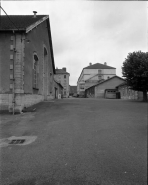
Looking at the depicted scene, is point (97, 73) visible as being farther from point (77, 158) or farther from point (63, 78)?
point (77, 158)

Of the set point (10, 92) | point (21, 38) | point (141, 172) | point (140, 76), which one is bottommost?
point (141, 172)

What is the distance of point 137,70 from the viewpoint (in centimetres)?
1917

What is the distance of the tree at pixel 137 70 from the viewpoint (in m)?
18.9

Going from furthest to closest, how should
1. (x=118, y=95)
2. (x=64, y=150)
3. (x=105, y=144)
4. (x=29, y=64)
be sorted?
1. (x=118, y=95)
2. (x=29, y=64)
3. (x=105, y=144)
4. (x=64, y=150)

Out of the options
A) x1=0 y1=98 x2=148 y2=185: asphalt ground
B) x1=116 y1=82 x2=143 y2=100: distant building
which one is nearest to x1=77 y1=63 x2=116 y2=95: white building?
x1=116 y1=82 x2=143 y2=100: distant building

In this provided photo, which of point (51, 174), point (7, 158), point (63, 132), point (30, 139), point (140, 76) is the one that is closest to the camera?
point (51, 174)

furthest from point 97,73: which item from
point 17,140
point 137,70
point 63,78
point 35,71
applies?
point 17,140

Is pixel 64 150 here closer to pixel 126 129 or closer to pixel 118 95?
pixel 126 129

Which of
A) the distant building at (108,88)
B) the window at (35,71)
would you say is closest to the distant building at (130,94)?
the distant building at (108,88)

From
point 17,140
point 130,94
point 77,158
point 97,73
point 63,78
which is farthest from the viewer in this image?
point 63,78

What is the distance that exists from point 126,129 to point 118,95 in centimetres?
3287

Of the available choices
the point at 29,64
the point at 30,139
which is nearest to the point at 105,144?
the point at 30,139

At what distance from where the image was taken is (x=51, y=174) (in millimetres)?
3133

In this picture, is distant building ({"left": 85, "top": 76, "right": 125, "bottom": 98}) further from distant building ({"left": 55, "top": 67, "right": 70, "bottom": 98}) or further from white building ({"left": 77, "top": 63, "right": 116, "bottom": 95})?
distant building ({"left": 55, "top": 67, "right": 70, "bottom": 98})
